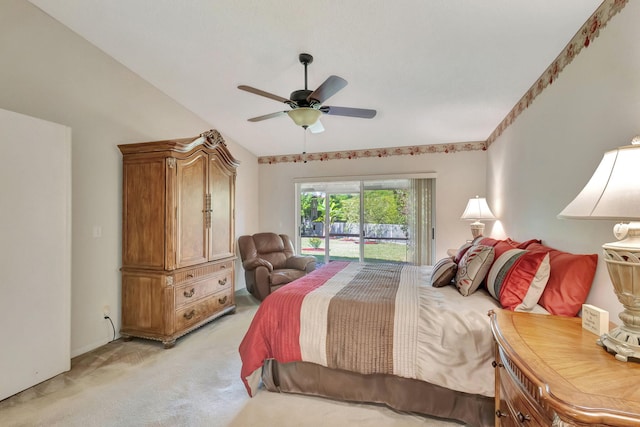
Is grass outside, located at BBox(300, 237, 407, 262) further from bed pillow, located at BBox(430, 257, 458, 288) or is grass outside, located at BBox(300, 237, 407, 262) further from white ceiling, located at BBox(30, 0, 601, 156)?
bed pillow, located at BBox(430, 257, 458, 288)

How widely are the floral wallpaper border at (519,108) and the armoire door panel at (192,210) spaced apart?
2324 mm

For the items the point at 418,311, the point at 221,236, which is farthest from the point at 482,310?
the point at 221,236

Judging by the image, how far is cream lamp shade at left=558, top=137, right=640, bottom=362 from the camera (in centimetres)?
94

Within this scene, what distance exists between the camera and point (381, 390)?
6.40 ft

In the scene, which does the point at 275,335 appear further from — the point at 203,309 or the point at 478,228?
the point at 478,228

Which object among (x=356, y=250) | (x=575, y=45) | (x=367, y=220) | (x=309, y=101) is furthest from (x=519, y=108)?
(x=356, y=250)

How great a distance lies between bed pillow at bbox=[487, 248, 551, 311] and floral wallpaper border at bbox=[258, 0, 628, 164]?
1343 millimetres

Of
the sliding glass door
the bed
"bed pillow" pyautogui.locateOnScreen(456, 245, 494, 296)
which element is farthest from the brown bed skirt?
the sliding glass door

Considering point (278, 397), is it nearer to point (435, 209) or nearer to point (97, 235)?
point (97, 235)

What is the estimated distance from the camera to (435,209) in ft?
15.2

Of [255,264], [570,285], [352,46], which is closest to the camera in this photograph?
[570,285]

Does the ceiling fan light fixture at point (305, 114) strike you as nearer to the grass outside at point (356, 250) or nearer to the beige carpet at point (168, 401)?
the beige carpet at point (168, 401)

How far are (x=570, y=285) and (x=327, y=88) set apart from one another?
77.7 inches

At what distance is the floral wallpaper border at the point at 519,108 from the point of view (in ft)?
5.42
